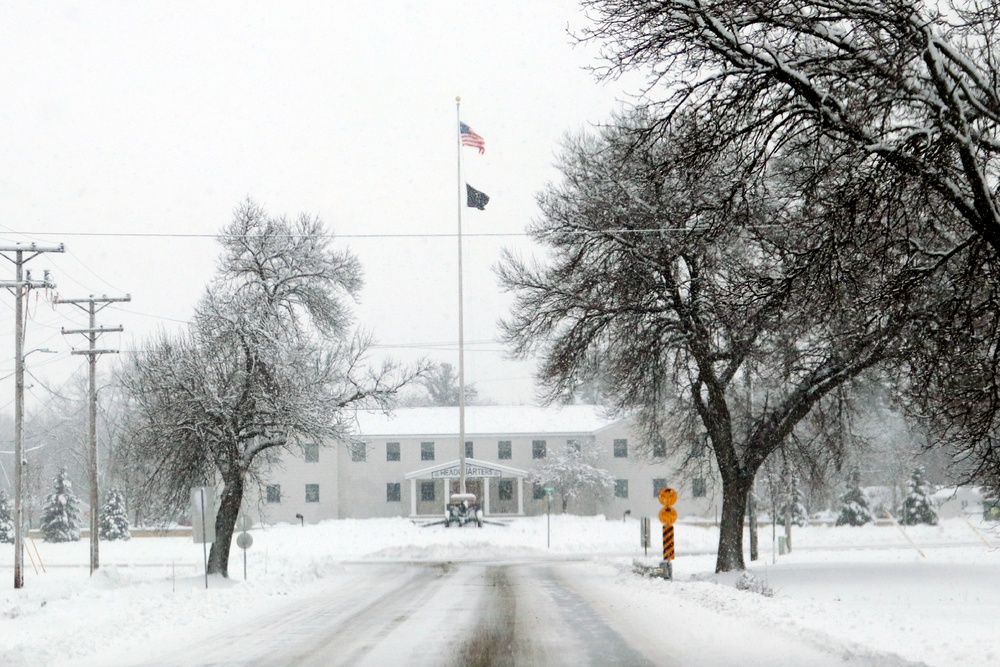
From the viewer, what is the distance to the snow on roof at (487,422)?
77.7 m

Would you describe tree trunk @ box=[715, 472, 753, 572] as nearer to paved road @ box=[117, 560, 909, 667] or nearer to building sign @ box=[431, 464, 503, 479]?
paved road @ box=[117, 560, 909, 667]

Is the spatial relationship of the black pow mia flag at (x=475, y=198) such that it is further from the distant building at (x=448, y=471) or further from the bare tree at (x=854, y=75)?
the bare tree at (x=854, y=75)

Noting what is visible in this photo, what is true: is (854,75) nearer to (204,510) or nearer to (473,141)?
(204,510)

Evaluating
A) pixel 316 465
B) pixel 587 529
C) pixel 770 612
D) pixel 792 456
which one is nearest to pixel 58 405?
pixel 316 465

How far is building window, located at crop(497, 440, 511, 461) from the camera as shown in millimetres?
77938

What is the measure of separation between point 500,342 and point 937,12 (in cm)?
1745

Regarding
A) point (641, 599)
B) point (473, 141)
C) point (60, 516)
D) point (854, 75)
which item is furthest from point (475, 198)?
point (854, 75)

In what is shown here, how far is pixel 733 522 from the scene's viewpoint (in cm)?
2697

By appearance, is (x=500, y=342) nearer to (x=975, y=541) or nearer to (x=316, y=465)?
(x=975, y=541)

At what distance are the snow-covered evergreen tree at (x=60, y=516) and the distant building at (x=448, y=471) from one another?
12.7 meters

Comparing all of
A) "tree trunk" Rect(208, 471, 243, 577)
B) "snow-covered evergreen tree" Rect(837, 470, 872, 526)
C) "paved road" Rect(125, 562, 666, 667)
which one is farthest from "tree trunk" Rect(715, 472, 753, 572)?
"snow-covered evergreen tree" Rect(837, 470, 872, 526)

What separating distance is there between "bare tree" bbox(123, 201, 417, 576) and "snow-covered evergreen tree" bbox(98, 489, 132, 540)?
139ft

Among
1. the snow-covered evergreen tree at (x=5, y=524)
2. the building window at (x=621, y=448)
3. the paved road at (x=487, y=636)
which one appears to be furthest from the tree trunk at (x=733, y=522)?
the snow-covered evergreen tree at (x=5, y=524)

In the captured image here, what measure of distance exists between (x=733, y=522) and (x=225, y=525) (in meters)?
13.2
